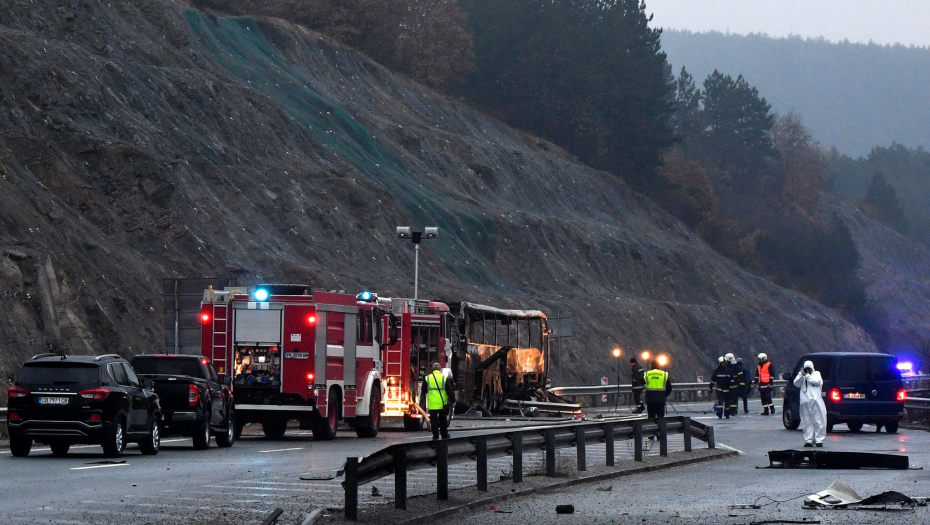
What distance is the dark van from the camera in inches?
1271

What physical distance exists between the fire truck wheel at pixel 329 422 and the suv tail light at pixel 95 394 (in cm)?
699

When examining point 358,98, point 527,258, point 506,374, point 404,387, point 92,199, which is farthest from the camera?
point 358,98

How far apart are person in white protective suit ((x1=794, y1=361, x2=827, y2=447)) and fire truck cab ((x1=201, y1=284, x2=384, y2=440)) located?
9450 millimetres

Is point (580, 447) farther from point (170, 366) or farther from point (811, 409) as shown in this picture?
point (170, 366)

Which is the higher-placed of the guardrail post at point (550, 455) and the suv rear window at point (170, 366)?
the suv rear window at point (170, 366)

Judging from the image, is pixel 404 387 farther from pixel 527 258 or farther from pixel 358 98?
pixel 358 98

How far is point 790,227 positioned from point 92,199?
266ft

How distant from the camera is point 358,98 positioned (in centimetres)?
7794

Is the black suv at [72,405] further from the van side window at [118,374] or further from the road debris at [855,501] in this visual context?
the road debris at [855,501]

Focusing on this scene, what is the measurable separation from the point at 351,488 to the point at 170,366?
→ 1372 centimetres

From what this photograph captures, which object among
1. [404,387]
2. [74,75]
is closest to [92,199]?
[74,75]

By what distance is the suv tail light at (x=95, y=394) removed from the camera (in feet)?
72.6

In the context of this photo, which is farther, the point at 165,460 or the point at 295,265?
the point at 295,265

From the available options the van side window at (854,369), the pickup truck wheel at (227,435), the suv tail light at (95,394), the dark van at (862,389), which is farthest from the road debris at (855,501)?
the van side window at (854,369)
